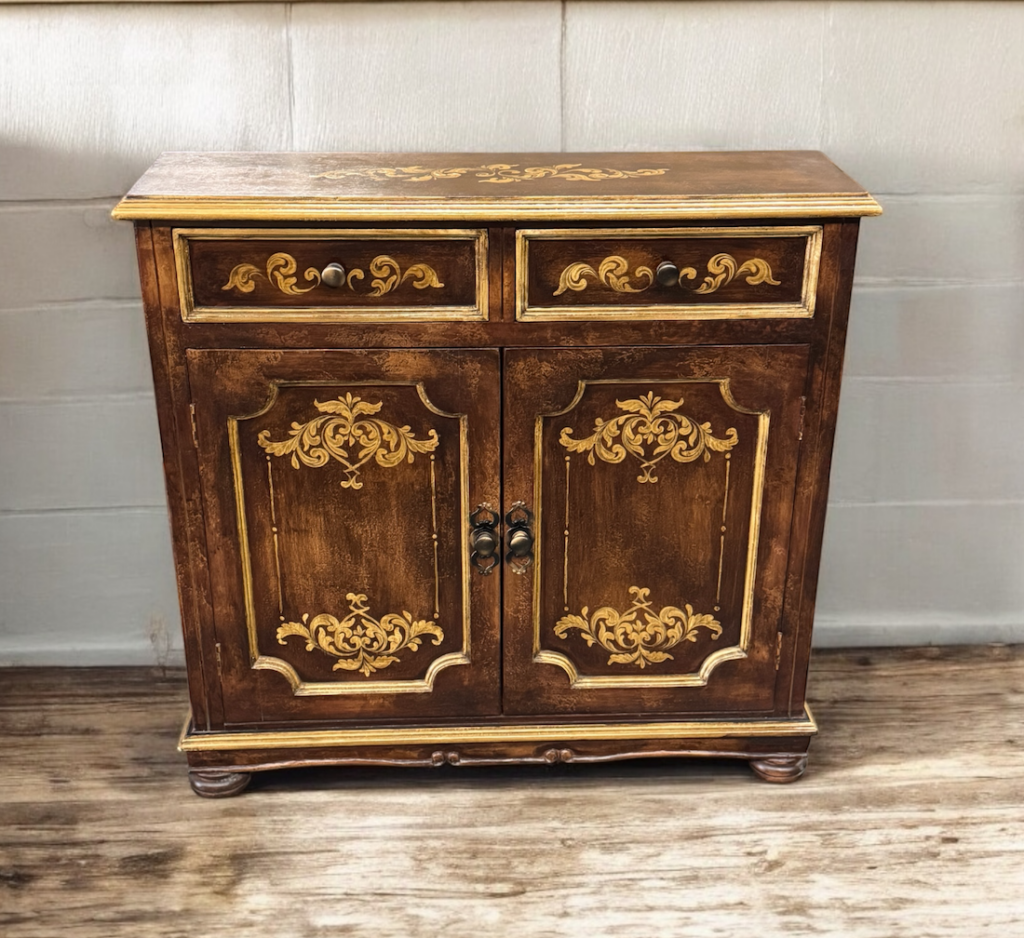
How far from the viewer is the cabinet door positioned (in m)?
1.76

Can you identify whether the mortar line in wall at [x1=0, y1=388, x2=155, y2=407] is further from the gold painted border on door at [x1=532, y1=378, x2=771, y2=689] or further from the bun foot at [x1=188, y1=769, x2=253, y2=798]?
the gold painted border on door at [x1=532, y1=378, x2=771, y2=689]

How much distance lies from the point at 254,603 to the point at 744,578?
0.82 meters

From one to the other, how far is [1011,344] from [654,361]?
36.6 inches

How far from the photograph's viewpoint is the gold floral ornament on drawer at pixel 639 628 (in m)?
1.95

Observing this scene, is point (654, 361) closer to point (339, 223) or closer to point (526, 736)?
point (339, 223)

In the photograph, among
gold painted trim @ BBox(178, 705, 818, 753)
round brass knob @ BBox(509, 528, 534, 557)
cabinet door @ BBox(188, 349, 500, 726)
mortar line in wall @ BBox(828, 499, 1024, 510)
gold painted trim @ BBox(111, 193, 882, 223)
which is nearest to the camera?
gold painted trim @ BBox(111, 193, 882, 223)

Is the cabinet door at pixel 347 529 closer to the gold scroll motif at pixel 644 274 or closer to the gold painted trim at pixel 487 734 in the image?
the gold painted trim at pixel 487 734

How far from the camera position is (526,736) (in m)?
2.02

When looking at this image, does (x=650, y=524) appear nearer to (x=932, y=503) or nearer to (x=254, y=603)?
(x=254, y=603)

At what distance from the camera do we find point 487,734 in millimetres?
2014

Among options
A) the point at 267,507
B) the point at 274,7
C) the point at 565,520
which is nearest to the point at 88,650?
the point at 267,507

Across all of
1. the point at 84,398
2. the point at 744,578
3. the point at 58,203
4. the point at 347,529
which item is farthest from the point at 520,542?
the point at 58,203

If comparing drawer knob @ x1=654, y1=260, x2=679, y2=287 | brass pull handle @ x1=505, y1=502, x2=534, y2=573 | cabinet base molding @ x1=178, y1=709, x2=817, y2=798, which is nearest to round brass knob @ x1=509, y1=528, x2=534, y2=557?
brass pull handle @ x1=505, y1=502, x2=534, y2=573

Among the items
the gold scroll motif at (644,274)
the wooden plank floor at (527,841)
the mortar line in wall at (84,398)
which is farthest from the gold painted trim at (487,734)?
the gold scroll motif at (644,274)
